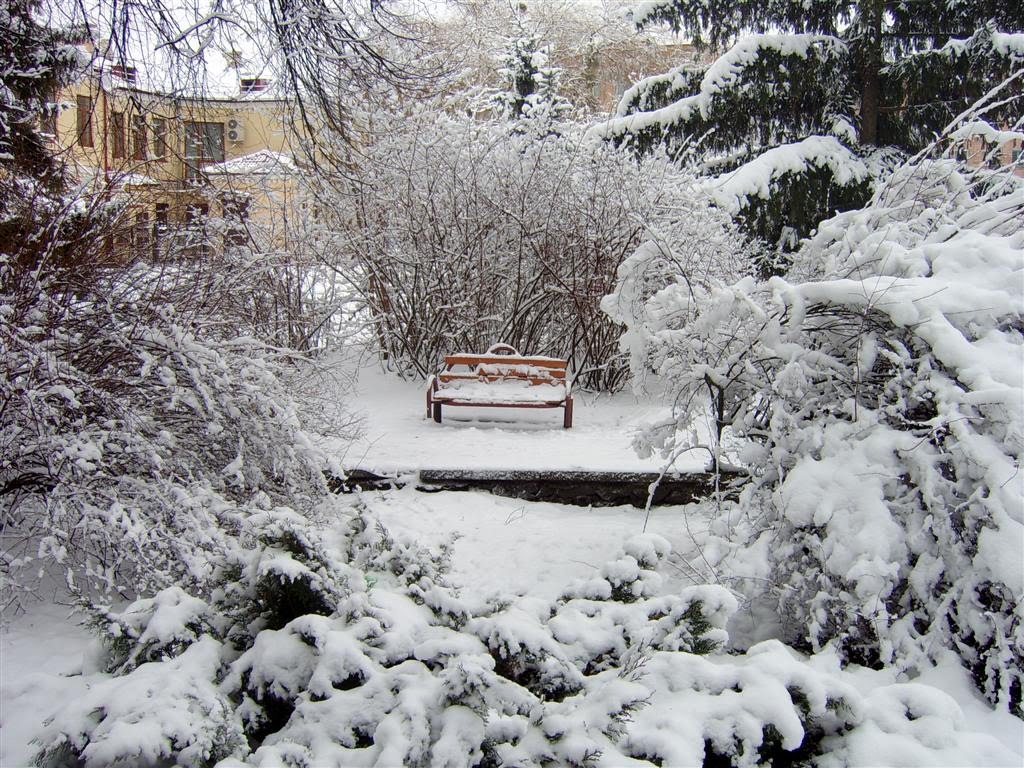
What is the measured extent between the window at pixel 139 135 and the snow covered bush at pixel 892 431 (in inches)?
124

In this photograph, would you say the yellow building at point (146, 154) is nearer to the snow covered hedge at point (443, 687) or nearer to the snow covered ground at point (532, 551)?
the snow covered ground at point (532, 551)

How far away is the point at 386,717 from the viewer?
1.74 metres

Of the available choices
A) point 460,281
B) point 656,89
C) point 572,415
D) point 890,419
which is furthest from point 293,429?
point 656,89

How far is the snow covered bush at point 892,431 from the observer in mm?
2902

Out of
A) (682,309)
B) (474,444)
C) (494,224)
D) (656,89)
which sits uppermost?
(656,89)

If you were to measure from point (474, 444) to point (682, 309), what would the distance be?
2.54m

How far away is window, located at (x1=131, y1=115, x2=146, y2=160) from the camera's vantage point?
463cm

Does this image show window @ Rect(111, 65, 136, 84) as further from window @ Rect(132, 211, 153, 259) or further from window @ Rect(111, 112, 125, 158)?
window @ Rect(132, 211, 153, 259)

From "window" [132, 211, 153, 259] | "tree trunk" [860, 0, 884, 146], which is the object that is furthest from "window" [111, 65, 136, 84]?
"tree trunk" [860, 0, 884, 146]

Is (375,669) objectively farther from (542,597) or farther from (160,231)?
(160,231)

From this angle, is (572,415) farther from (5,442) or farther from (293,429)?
(5,442)

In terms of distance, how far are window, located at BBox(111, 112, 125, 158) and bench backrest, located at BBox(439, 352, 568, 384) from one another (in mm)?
2994

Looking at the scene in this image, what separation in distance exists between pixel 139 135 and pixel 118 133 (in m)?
0.58

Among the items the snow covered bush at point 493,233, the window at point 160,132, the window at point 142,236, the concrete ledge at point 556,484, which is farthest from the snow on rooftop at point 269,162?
the concrete ledge at point 556,484
